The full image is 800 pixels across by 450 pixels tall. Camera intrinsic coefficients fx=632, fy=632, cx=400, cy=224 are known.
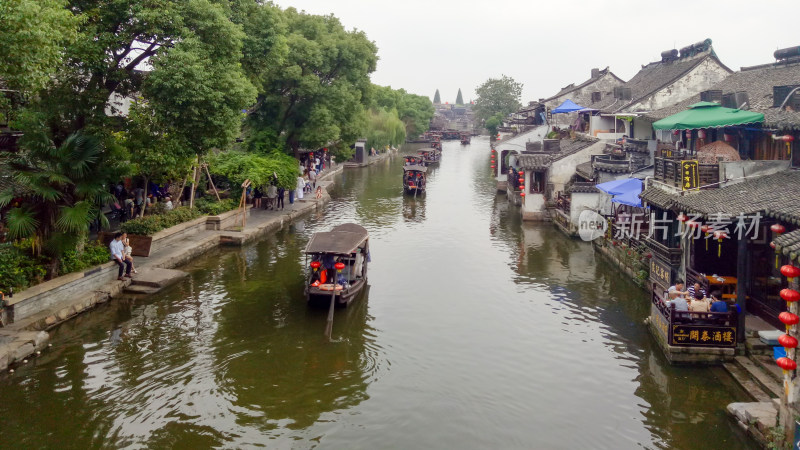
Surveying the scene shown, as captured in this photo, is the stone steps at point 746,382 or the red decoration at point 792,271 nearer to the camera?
the red decoration at point 792,271

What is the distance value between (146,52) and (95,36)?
153 centimetres

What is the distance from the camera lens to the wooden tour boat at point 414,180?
133 feet

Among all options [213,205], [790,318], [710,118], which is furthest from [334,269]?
[213,205]

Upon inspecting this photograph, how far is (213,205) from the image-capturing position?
26.9 metres

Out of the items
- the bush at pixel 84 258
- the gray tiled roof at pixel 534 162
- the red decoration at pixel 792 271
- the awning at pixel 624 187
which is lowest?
the bush at pixel 84 258

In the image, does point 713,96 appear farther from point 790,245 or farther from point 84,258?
point 84,258

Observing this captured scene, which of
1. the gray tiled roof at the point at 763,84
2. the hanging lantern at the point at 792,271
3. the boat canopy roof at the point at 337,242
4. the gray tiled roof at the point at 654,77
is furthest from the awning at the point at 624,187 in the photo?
the hanging lantern at the point at 792,271

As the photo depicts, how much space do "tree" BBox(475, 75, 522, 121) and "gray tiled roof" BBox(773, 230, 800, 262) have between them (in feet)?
281

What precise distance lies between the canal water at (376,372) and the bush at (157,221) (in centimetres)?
232

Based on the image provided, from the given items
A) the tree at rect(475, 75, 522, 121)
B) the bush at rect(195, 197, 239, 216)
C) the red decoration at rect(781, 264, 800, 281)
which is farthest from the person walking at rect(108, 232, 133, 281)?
the tree at rect(475, 75, 522, 121)

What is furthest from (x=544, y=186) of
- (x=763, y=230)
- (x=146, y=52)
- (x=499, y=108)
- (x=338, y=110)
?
(x=499, y=108)

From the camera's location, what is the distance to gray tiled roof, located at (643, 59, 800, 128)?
50.7 feet

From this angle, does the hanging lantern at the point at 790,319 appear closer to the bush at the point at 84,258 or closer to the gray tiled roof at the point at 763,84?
the gray tiled roof at the point at 763,84

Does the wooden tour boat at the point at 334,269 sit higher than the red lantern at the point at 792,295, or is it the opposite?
the red lantern at the point at 792,295
